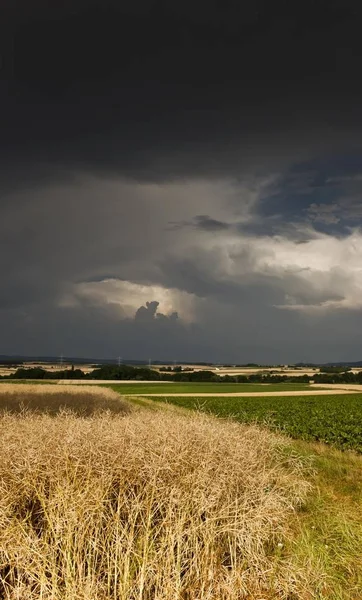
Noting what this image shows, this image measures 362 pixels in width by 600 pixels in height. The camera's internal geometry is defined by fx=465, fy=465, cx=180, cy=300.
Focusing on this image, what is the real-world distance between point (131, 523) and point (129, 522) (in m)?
0.03

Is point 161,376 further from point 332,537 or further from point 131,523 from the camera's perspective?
point 131,523

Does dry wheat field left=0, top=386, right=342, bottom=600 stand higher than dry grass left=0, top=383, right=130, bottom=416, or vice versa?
dry wheat field left=0, top=386, right=342, bottom=600

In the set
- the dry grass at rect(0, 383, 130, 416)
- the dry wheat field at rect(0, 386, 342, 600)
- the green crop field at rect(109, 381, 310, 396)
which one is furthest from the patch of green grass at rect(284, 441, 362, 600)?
the green crop field at rect(109, 381, 310, 396)

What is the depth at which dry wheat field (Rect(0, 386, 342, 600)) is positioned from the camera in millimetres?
5312

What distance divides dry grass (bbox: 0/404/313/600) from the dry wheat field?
0.7 inches

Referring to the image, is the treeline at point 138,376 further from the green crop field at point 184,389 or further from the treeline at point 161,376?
the green crop field at point 184,389

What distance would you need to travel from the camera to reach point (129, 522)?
592 cm

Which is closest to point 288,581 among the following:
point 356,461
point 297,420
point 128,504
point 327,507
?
point 128,504

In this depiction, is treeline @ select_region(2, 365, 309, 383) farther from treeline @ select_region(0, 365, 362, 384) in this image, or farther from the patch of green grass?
the patch of green grass

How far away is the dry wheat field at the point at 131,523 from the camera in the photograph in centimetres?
531

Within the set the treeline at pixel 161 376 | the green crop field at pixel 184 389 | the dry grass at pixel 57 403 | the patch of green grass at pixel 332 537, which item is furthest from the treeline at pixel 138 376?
the patch of green grass at pixel 332 537

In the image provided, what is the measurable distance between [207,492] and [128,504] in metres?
1.07

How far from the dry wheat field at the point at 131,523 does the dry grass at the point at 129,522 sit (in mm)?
18

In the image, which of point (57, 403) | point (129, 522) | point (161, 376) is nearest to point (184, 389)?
point (161, 376)
